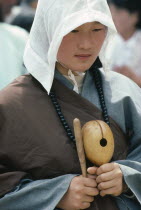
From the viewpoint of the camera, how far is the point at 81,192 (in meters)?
2.58

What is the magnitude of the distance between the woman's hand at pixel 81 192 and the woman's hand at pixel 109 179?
32 mm

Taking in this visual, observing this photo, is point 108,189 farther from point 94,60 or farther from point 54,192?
point 94,60

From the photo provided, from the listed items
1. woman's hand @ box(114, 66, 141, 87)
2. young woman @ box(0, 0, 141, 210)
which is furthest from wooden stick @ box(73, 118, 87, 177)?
woman's hand @ box(114, 66, 141, 87)

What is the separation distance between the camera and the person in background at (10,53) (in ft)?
12.8

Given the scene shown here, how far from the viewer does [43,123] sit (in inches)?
107

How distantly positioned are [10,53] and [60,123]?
1540 mm

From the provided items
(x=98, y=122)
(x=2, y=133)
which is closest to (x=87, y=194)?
(x=98, y=122)

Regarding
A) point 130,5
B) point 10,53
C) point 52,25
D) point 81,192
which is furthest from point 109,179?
→ point 130,5

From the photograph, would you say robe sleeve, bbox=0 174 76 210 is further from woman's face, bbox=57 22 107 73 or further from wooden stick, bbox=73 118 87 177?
woman's face, bbox=57 22 107 73

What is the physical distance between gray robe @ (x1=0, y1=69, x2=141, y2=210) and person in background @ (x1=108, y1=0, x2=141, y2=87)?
8.26 ft

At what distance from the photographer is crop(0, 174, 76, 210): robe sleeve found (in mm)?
2615

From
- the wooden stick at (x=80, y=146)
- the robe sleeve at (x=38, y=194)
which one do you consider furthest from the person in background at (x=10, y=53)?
the wooden stick at (x=80, y=146)

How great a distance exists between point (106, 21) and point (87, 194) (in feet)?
2.71

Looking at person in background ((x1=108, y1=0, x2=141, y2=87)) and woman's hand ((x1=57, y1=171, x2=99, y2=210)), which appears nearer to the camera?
woman's hand ((x1=57, y1=171, x2=99, y2=210))
